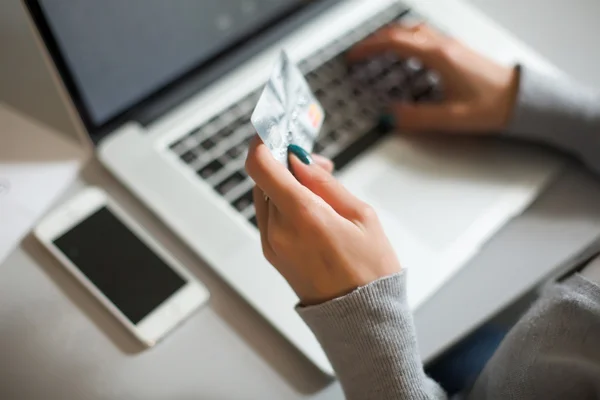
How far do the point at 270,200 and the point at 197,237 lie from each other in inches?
4.7

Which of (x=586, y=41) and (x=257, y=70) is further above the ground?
(x=257, y=70)

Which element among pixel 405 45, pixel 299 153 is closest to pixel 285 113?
pixel 299 153

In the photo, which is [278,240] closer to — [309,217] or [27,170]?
[309,217]

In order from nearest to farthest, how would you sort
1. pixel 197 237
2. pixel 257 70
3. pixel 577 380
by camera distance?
pixel 577 380, pixel 197 237, pixel 257 70

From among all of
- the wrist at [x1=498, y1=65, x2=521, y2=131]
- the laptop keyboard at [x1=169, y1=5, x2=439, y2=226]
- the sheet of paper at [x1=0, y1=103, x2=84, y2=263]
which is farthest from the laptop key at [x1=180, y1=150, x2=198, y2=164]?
the wrist at [x1=498, y1=65, x2=521, y2=131]

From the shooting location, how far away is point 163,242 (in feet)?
1.89

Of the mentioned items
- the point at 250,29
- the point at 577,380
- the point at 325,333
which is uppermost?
the point at 250,29

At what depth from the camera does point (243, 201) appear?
586 millimetres

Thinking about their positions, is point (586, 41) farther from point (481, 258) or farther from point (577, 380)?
point (577, 380)

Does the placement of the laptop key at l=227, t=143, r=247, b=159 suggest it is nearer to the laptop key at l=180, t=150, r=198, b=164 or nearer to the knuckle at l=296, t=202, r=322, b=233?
the laptop key at l=180, t=150, r=198, b=164

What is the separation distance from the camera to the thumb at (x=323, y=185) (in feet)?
1.57

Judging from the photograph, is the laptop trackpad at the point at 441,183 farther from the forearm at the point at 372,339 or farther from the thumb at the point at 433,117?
the forearm at the point at 372,339

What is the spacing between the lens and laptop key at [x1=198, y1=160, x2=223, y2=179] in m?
0.60

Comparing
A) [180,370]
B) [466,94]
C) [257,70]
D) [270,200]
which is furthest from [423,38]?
[180,370]
